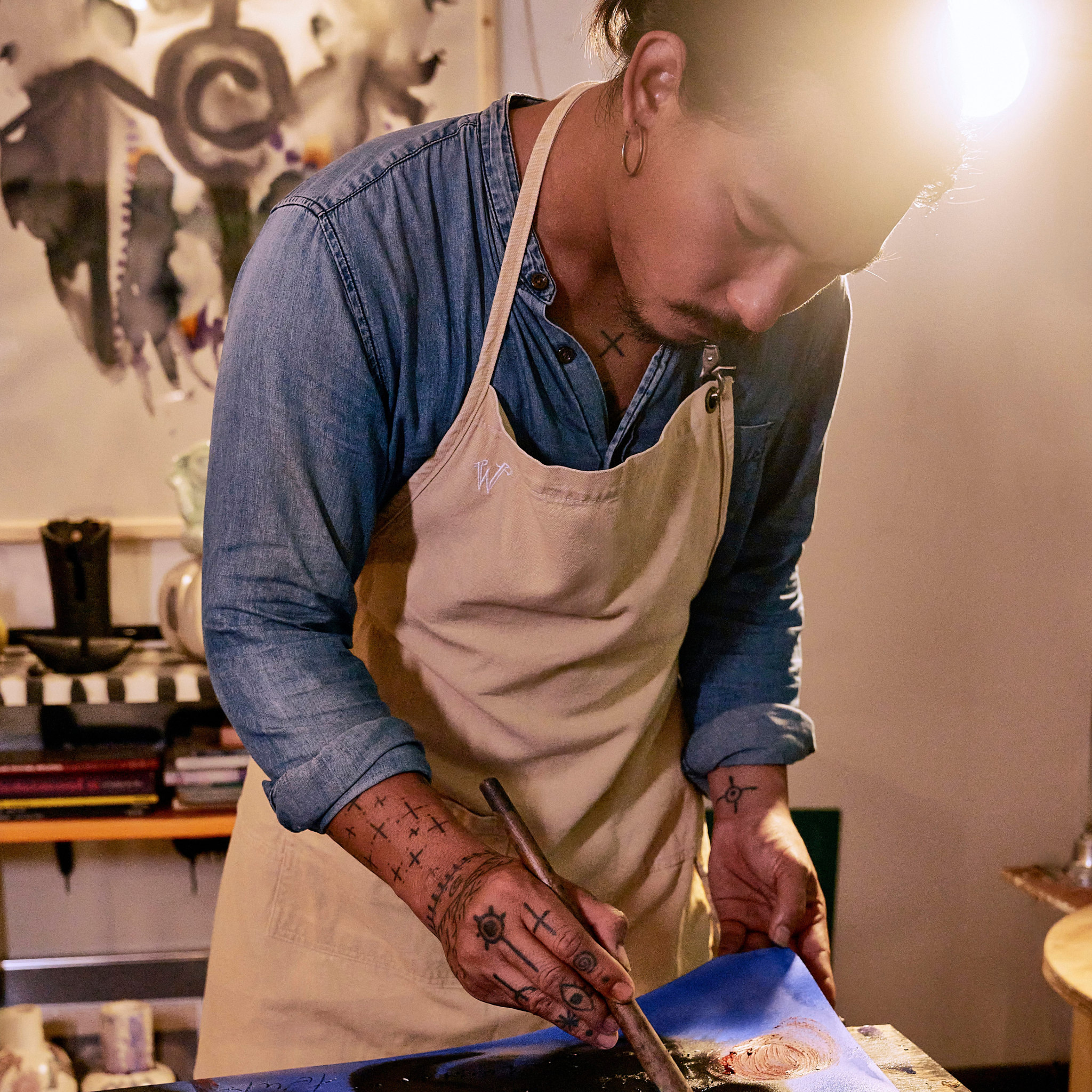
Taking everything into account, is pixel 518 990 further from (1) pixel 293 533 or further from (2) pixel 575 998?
(1) pixel 293 533

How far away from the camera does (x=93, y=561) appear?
76.5 inches

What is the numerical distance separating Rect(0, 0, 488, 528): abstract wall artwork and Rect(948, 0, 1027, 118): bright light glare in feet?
2.98

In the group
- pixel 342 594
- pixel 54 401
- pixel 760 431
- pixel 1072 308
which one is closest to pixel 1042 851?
pixel 1072 308

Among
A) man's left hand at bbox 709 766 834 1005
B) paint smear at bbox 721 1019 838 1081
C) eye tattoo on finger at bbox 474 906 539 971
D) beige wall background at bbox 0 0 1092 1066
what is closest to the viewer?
eye tattoo on finger at bbox 474 906 539 971

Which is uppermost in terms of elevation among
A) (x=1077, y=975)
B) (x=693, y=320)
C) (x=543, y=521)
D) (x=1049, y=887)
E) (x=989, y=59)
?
(x=989, y=59)

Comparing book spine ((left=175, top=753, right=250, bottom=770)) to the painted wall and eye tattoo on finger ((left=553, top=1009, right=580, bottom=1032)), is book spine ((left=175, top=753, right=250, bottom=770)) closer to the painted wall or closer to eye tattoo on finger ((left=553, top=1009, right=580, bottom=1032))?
the painted wall

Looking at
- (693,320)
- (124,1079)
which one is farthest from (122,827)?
(693,320)

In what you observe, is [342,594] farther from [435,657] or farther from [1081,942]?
[1081,942]

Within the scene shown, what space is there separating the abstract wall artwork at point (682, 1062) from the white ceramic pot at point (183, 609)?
1173 mm

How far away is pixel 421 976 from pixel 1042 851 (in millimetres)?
1870

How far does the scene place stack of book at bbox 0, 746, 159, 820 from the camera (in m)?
1.82

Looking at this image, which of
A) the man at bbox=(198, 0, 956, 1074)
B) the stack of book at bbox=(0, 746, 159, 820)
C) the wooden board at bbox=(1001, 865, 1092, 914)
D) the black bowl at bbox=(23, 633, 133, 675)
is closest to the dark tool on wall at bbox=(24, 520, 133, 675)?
the black bowl at bbox=(23, 633, 133, 675)

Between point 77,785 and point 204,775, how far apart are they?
21 cm

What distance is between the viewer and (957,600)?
226 cm
